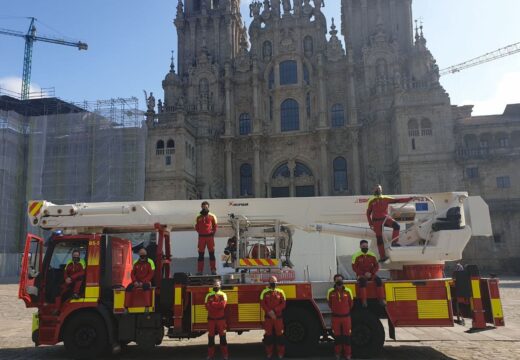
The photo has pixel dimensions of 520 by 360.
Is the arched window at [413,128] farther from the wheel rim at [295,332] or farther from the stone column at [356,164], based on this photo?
the wheel rim at [295,332]

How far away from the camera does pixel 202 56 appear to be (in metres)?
46.3

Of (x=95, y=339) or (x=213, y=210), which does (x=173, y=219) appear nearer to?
(x=213, y=210)

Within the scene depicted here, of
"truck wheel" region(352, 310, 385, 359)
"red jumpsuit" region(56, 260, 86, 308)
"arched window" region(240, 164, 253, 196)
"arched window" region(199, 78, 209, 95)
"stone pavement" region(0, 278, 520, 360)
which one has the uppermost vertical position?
"arched window" region(199, 78, 209, 95)

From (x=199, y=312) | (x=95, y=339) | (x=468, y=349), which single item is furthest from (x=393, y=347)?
(x=95, y=339)

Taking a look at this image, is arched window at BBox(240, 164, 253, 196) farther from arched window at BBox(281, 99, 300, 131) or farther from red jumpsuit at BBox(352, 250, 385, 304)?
red jumpsuit at BBox(352, 250, 385, 304)

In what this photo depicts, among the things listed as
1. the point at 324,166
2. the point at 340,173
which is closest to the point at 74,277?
the point at 324,166

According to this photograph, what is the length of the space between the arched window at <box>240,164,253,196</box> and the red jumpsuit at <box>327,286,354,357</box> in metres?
34.9

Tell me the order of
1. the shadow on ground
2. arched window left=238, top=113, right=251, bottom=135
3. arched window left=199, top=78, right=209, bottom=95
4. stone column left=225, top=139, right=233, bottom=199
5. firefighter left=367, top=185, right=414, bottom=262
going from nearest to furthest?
the shadow on ground, firefighter left=367, top=185, right=414, bottom=262, stone column left=225, top=139, right=233, bottom=199, arched window left=238, top=113, right=251, bottom=135, arched window left=199, top=78, right=209, bottom=95

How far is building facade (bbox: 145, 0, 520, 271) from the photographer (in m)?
37.8

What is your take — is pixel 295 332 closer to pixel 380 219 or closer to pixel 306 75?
pixel 380 219

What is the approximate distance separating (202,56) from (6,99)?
1858 cm

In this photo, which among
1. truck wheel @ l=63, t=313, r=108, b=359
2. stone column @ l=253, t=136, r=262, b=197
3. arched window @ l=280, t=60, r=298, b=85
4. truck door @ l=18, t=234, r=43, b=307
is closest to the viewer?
truck wheel @ l=63, t=313, r=108, b=359

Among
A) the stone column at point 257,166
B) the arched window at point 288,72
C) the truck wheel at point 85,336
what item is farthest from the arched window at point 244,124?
the truck wheel at point 85,336

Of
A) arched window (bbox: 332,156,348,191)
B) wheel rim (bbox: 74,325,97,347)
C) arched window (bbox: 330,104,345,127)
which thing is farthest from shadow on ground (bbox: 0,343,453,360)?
arched window (bbox: 330,104,345,127)
